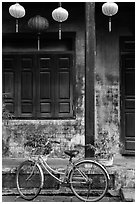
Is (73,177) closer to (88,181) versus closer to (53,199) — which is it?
(88,181)

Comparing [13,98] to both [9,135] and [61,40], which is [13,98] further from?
[61,40]

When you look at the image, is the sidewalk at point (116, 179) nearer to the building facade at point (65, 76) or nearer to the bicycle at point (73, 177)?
the bicycle at point (73, 177)

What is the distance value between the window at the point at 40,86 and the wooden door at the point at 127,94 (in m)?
1.36

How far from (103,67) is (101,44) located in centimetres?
60

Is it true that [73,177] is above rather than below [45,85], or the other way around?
below

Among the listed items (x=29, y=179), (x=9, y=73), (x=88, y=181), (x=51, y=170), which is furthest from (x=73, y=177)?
(x=9, y=73)

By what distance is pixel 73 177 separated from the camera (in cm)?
688

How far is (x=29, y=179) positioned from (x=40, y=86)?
9.51ft

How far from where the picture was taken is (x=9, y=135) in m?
9.45

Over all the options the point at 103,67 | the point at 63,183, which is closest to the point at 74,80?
the point at 103,67

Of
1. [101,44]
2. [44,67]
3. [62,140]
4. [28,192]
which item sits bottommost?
[28,192]

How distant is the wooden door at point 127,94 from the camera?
957 centimetres

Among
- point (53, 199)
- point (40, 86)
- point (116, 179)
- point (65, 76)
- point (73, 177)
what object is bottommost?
point (53, 199)

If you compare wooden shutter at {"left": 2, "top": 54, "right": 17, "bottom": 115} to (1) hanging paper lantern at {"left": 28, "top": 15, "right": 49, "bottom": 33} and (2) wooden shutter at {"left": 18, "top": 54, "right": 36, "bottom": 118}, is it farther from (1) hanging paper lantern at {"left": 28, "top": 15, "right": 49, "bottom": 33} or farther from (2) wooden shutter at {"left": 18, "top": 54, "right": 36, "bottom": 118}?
(1) hanging paper lantern at {"left": 28, "top": 15, "right": 49, "bottom": 33}
